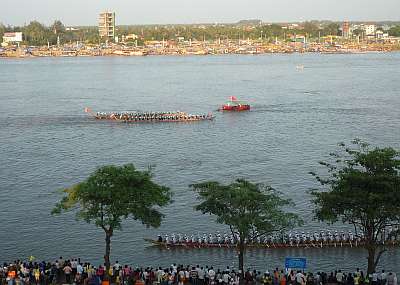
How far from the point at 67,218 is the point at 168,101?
50.1 m

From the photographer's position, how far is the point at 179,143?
54031 mm

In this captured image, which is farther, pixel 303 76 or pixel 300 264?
pixel 303 76

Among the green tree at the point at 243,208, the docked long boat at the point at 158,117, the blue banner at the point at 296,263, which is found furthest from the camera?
the docked long boat at the point at 158,117

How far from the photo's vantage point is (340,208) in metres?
21.1

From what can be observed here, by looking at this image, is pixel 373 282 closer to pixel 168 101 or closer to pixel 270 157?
pixel 270 157

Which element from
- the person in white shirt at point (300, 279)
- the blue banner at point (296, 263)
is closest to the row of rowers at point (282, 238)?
the person in white shirt at point (300, 279)

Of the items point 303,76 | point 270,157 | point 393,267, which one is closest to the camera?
point 393,267

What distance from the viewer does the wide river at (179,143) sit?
30.2m

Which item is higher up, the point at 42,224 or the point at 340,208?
the point at 340,208

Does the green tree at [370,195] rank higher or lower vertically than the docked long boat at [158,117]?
higher

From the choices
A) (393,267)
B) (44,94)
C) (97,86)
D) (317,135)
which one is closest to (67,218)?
(393,267)

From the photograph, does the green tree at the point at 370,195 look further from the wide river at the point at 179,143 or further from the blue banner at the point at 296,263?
the wide river at the point at 179,143

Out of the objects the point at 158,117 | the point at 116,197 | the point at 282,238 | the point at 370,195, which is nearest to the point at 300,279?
the point at 370,195

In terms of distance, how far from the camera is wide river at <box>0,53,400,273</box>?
99.1 feet
